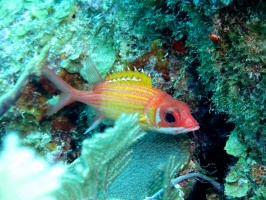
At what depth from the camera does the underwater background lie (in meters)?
1.96

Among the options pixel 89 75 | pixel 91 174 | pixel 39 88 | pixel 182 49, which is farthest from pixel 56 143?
pixel 182 49

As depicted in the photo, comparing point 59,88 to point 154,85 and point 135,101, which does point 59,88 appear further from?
point 154,85

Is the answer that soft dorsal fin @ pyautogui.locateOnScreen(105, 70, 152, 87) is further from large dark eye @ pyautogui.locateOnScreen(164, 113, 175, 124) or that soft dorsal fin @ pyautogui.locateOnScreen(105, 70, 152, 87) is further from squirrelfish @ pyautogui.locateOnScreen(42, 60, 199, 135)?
→ large dark eye @ pyautogui.locateOnScreen(164, 113, 175, 124)

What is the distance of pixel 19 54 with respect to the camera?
3.24m

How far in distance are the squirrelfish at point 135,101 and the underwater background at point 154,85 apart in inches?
14.0

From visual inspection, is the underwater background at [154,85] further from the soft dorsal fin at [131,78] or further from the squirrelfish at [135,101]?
the soft dorsal fin at [131,78]

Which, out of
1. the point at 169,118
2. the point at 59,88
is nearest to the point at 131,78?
the point at 169,118

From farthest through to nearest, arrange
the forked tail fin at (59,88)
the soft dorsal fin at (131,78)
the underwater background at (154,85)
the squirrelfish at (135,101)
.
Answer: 1. the forked tail fin at (59,88)
2. the soft dorsal fin at (131,78)
3. the squirrelfish at (135,101)
4. the underwater background at (154,85)

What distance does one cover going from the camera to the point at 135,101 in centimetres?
250

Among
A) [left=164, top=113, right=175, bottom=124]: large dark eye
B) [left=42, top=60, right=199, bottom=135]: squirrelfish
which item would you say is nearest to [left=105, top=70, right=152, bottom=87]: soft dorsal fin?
[left=42, top=60, right=199, bottom=135]: squirrelfish

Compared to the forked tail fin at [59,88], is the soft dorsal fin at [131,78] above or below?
below

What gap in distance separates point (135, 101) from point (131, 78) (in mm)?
252

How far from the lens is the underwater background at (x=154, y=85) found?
1958mm

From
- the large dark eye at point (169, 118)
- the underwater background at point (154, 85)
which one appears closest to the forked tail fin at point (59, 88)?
the underwater background at point (154, 85)
